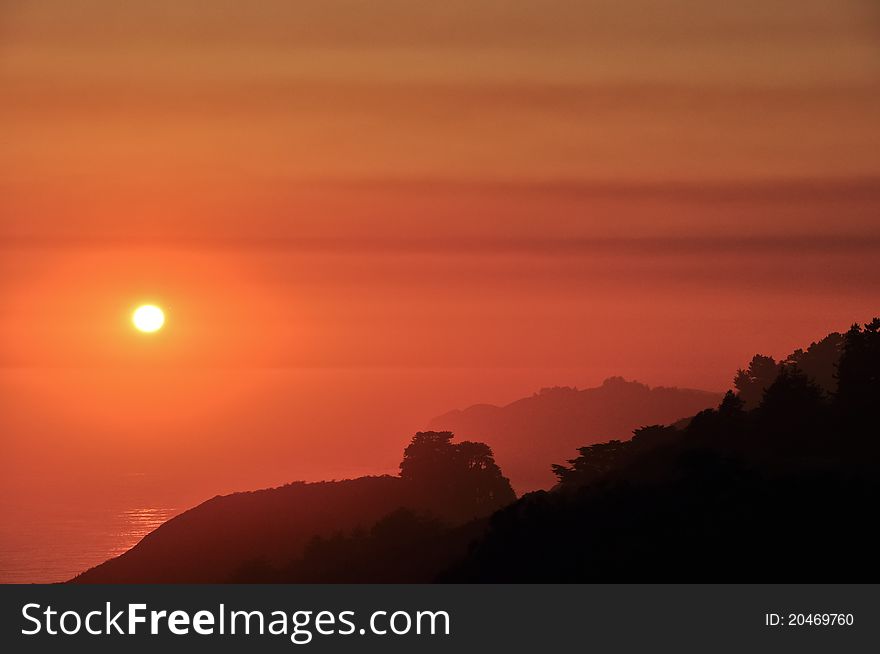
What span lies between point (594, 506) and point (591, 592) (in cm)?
3224

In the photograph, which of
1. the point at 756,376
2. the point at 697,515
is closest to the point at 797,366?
the point at 756,376

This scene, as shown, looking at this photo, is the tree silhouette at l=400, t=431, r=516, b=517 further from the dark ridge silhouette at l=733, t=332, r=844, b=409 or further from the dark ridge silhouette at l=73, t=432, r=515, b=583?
the dark ridge silhouette at l=733, t=332, r=844, b=409

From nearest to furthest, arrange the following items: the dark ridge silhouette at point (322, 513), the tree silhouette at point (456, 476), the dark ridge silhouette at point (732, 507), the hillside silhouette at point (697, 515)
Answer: the dark ridge silhouette at point (732, 507)
the hillside silhouette at point (697, 515)
the dark ridge silhouette at point (322, 513)
the tree silhouette at point (456, 476)

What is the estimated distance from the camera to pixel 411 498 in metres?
176

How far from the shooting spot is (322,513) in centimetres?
18338

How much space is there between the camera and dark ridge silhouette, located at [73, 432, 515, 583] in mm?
Result: 170500

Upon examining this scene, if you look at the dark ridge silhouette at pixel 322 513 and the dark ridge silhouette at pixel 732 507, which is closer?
the dark ridge silhouette at pixel 732 507

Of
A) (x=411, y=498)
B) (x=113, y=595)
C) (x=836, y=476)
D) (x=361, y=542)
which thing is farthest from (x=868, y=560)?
(x=411, y=498)

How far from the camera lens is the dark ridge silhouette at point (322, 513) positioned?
6713 inches

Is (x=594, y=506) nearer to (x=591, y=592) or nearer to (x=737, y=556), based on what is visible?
(x=737, y=556)

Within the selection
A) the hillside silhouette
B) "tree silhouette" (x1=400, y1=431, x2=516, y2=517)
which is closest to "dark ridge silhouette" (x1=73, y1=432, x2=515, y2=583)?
"tree silhouette" (x1=400, y1=431, x2=516, y2=517)

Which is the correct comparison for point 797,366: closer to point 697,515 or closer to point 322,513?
point 322,513

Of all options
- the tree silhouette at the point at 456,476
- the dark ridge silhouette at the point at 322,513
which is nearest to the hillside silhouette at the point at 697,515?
the dark ridge silhouette at the point at 322,513

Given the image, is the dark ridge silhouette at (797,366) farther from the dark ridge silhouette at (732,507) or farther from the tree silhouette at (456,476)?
the dark ridge silhouette at (732,507)
